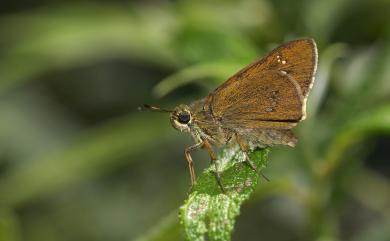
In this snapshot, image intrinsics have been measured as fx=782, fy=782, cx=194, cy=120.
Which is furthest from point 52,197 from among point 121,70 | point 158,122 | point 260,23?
point 260,23

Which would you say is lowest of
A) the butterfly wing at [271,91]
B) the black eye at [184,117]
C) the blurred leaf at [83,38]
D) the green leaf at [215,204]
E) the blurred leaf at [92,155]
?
the green leaf at [215,204]

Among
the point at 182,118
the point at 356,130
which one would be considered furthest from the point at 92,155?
the point at 356,130

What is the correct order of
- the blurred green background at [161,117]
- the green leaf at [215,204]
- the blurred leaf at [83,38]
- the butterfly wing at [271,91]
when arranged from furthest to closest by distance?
the blurred leaf at [83,38]
the blurred green background at [161,117]
the butterfly wing at [271,91]
the green leaf at [215,204]

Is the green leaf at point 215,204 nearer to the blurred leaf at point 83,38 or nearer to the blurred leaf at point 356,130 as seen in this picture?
the blurred leaf at point 356,130

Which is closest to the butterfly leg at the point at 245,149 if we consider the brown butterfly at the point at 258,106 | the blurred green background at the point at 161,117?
the brown butterfly at the point at 258,106

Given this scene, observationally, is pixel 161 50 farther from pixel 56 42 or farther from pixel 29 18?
pixel 29 18

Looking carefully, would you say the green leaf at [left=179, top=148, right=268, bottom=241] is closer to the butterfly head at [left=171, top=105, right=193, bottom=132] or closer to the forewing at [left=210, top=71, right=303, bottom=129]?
the forewing at [left=210, top=71, right=303, bottom=129]

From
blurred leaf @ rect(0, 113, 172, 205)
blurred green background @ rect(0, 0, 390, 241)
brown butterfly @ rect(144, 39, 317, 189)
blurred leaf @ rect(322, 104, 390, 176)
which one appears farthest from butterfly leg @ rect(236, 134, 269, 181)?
blurred leaf @ rect(0, 113, 172, 205)

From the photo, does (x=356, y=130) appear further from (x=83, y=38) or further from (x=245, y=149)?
(x=83, y=38)
